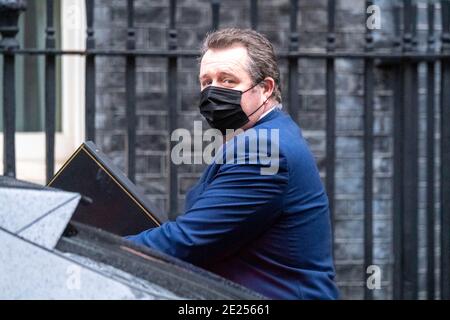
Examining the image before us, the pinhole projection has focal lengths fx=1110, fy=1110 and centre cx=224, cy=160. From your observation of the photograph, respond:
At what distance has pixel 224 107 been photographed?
3471mm

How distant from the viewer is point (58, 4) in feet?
21.6

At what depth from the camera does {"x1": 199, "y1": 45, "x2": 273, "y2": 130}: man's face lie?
3.42 m

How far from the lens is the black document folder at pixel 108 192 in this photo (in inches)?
131

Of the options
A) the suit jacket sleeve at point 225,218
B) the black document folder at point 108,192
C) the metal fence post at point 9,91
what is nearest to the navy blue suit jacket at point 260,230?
the suit jacket sleeve at point 225,218

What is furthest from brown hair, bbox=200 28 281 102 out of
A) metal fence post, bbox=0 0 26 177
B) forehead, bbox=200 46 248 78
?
metal fence post, bbox=0 0 26 177

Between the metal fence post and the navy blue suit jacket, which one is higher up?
the metal fence post

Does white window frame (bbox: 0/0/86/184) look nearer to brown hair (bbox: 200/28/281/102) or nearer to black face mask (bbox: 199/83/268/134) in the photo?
black face mask (bbox: 199/83/268/134)

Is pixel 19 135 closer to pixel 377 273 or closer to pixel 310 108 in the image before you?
pixel 310 108

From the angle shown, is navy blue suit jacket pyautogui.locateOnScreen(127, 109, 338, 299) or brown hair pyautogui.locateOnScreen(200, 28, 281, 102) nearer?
navy blue suit jacket pyautogui.locateOnScreen(127, 109, 338, 299)

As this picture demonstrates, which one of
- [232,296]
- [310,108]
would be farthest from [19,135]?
[232,296]

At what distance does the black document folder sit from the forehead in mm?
437

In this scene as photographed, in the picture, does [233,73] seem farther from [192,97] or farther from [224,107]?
[192,97]

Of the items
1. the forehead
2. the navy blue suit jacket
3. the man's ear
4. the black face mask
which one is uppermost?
the forehead

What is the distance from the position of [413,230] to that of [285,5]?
6.41 ft
